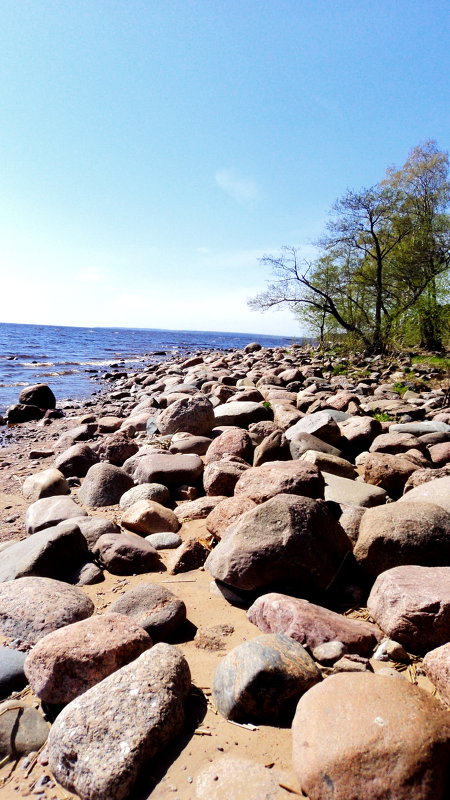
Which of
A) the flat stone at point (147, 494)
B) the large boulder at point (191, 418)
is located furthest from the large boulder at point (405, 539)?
the large boulder at point (191, 418)

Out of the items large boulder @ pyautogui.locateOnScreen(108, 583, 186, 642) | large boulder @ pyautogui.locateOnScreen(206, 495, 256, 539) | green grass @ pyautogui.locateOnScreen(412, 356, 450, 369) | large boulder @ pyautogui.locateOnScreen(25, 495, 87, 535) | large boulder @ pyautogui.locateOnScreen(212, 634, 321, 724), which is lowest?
large boulder @ pyautogui.locateOnScreen(25, 495, 87, 535)

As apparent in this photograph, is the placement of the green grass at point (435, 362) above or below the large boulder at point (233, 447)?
above

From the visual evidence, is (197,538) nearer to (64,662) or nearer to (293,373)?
(64,662)

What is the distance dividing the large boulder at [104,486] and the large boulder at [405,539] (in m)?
2.84

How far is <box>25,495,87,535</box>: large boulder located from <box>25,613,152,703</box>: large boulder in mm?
1995

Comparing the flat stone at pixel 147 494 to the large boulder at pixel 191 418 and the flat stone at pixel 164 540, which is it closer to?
the flat stone at pixel 164 540

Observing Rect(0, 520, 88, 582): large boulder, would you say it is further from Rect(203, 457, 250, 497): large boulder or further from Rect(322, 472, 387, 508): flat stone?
Rect(322, 472, 387, 508): flat stone

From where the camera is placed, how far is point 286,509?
285 cm

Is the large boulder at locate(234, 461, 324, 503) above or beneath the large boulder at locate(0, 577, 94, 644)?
above

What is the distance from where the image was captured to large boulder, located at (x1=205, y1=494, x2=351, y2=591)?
2.71 m

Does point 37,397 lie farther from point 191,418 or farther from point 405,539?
point 405,539

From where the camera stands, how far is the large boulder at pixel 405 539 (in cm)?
270

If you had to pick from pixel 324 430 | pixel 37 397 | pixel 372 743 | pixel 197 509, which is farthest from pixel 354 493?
pixel 37 397

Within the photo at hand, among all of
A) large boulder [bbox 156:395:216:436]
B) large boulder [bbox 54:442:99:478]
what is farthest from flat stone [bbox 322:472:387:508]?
large boulder [bbox 54:442:99:478]
